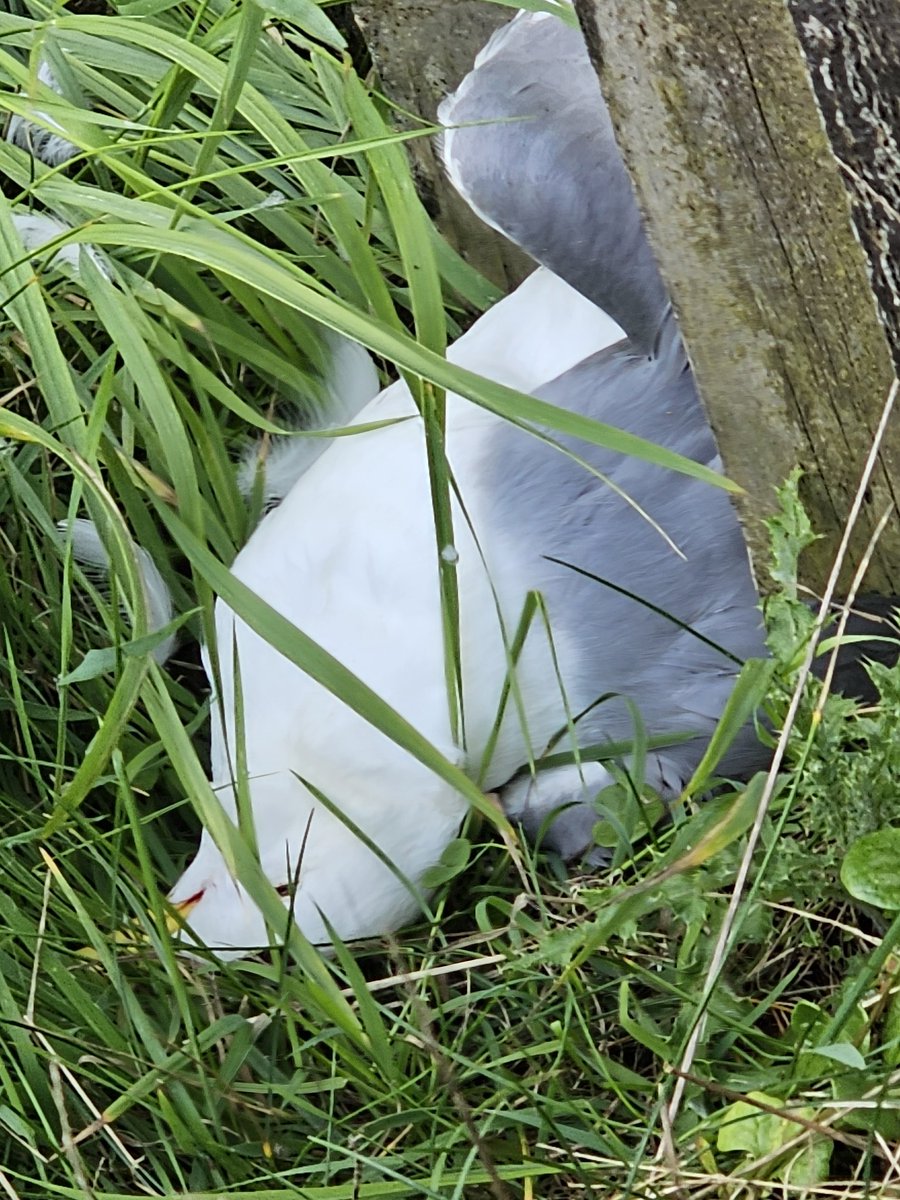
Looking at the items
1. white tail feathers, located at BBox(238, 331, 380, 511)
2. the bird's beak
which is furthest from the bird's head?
white tail feathers, located at BBox(238, 331, 380, 511)

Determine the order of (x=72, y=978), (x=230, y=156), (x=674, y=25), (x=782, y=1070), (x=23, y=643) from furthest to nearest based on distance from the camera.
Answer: (x=230, y=156), (x=23, y=643), (x=72, y=978), (x=782, y=1070), (x=674, y=25)

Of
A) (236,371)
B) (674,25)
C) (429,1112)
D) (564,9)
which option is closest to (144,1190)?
(429,1112)

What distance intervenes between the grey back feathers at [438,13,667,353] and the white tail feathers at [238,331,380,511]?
0.89 ft

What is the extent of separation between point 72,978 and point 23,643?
0.36 metres

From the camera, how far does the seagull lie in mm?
1072

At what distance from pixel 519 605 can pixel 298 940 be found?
32 cm

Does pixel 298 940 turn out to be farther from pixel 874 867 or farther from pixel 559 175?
pixel 559 175

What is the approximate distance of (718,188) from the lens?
0.81 meters

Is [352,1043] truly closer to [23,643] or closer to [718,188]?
[23,643]

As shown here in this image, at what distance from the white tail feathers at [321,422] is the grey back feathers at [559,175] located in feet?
0.89

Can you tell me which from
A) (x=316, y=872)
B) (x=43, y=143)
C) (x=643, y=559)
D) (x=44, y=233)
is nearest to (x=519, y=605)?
(x=643, y=559)

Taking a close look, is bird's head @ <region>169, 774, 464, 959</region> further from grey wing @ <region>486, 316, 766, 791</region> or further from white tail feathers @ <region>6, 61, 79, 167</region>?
white tail feathers @ <region>6, 61, 79, 167</region>

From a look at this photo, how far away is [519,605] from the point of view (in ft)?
3.65

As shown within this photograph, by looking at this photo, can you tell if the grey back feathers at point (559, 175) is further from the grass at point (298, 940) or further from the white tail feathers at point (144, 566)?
the white tail feathers at point (144, 566)
